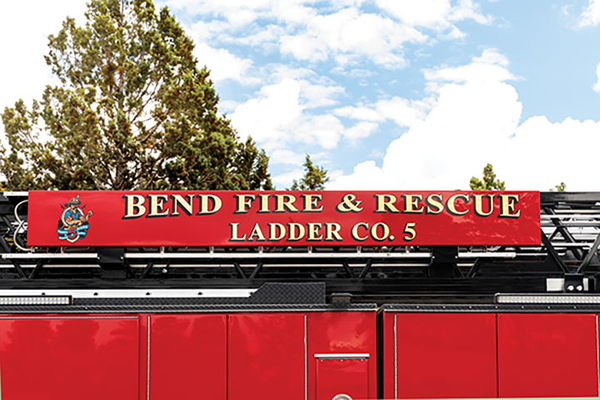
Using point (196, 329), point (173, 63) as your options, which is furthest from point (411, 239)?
point (173, 63)

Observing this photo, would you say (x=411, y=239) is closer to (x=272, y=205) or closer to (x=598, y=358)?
(x=272, y=205)

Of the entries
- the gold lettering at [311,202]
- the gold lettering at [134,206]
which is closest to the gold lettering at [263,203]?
the gold lettering at [311,202]

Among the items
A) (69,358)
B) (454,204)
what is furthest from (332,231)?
(69,358)

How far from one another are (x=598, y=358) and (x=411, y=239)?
2.50 metres

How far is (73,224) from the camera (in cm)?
674

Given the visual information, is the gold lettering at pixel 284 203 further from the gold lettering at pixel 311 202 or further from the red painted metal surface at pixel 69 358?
the red painted metal surface at pixel 69 358

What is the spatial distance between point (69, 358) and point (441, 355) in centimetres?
420

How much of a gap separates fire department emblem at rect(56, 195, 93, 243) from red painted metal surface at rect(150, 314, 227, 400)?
1.44 m

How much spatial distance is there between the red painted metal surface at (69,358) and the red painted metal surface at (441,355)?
2.96 metres

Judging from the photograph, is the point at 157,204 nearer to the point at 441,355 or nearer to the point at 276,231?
the point at 276,231

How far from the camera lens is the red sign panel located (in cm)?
673

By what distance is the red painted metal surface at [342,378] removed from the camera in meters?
6.23

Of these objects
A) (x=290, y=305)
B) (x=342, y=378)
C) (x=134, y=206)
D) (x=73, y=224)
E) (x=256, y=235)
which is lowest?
(x=342, y=378)

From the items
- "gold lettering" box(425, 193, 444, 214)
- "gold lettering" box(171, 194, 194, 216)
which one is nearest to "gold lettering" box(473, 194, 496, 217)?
"gold lettering" box(425, 193, 444, 214)
